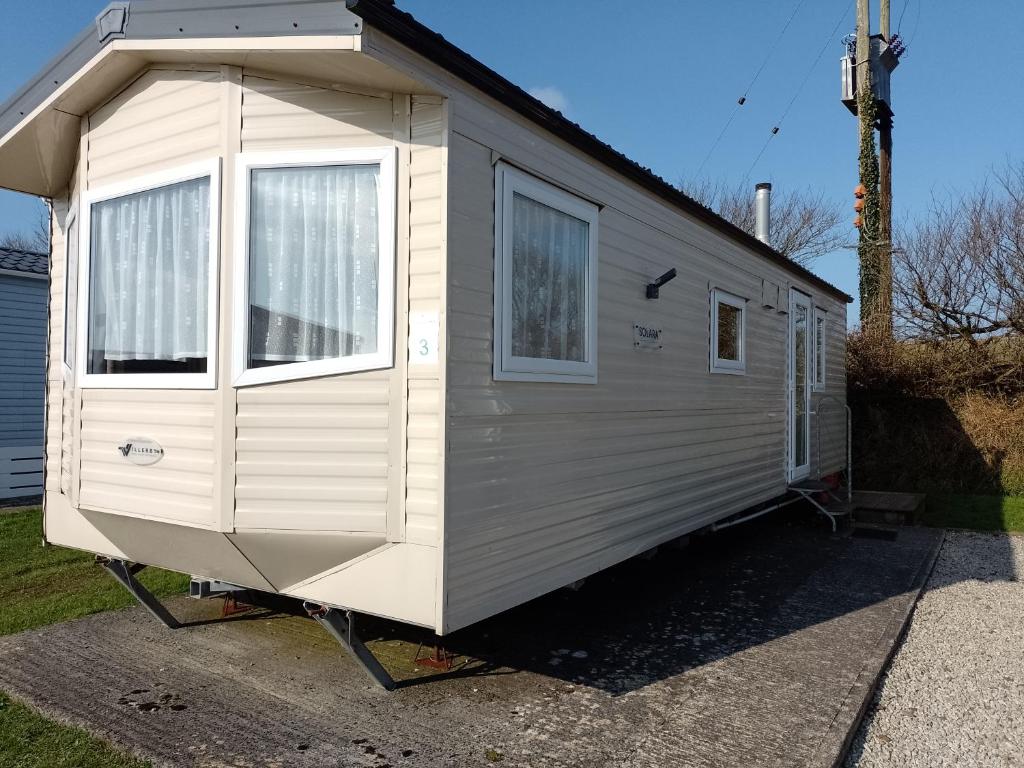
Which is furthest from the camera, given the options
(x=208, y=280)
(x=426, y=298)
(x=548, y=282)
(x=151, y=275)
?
(x=548, y=282)

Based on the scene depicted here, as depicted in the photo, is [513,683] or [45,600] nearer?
[513,683]

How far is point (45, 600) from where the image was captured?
17.7 ft

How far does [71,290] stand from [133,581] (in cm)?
167

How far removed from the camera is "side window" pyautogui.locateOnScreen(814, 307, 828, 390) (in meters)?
8.89

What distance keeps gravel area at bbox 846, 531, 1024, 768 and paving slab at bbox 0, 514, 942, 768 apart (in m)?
0.14

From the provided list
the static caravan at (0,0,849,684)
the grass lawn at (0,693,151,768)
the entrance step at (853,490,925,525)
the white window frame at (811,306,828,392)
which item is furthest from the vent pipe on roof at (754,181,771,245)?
the grass lawn at (0,693,151,768)

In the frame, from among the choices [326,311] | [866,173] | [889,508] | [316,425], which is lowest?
[889,508]

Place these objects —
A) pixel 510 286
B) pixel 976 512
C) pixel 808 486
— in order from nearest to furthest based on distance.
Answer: pixel 510 286 < pixel 808 486 < pixel 976 512

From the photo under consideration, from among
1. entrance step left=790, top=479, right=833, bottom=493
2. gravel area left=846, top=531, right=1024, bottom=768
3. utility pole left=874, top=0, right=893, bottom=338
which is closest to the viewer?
gravel area left=846, top=531, right=1024, bottom=768

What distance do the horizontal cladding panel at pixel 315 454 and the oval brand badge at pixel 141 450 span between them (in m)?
0.53

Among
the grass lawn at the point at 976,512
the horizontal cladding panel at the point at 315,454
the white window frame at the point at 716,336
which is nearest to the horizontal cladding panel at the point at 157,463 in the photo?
the horizontal cladding panel at the point at 315,454

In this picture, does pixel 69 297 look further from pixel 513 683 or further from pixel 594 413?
pixel 513 683

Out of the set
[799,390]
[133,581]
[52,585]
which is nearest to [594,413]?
[133,581]

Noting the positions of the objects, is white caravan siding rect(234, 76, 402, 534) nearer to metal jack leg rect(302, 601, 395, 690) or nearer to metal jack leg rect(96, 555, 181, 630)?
metal jack leg rect(302, 601, 395, 690)
